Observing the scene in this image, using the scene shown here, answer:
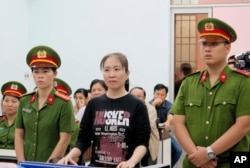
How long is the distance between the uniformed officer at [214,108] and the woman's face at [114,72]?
41 cm

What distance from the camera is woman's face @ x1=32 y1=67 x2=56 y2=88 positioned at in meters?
2.83

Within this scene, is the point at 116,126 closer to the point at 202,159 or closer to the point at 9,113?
the point at 202,159

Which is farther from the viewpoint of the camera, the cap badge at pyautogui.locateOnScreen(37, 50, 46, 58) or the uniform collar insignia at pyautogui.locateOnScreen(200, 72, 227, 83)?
the cap badge at pyautogui.locateOnScreen(37, 50, 46, 58)

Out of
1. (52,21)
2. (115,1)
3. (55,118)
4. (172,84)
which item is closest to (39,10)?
(52,21)

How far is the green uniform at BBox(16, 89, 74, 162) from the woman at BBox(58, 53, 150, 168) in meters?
0.43

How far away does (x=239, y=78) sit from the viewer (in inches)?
97.4

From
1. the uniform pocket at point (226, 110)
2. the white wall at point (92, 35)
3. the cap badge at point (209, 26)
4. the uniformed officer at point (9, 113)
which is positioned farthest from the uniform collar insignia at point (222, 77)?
the white wall at point (92, 35)

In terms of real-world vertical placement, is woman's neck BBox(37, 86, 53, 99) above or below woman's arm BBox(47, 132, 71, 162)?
above

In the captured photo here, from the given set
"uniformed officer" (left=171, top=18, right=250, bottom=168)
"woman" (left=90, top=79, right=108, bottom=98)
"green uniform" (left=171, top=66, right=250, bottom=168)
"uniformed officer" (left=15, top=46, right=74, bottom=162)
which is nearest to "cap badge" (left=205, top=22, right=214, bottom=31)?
"uniformed officer" (left=171, top=18, right=250, bottom=168)

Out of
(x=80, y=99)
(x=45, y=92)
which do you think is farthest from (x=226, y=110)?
(x=80, y=99)

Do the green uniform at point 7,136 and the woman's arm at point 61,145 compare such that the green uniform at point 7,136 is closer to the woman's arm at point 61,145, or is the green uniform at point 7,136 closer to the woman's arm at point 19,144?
the woman's arm at point 19,144

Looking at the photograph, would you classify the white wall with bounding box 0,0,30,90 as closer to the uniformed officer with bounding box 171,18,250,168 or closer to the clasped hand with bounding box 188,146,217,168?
the uniformed officer with bounding box 171,18,250,168

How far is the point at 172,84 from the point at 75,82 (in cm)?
153

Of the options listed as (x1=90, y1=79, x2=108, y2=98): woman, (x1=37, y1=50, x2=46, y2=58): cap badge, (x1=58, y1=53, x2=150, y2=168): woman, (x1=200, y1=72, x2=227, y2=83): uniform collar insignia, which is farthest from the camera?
(x1=90, y1=79, x2=108, y2=98): woman
